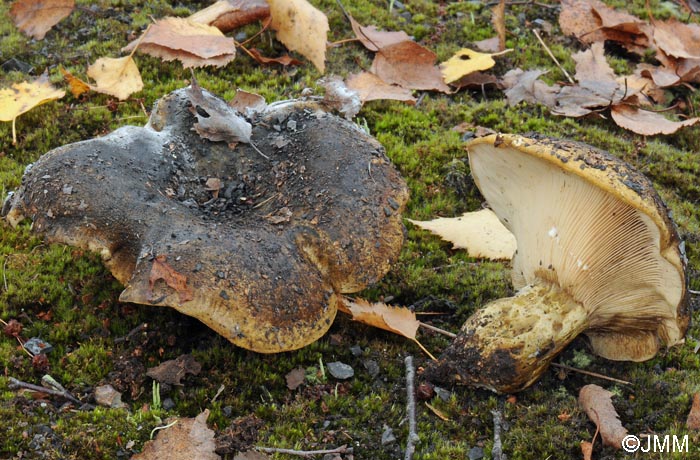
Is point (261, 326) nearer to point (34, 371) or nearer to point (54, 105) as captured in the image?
point (34, 371)

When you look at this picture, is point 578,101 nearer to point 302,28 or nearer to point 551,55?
point 551,55

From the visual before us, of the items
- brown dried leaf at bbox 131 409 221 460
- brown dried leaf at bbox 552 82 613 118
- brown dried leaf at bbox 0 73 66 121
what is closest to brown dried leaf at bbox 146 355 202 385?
brown dried leaf at bbox 131 409 221 460

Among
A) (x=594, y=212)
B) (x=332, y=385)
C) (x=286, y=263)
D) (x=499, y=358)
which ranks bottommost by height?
(x=332, y=385)

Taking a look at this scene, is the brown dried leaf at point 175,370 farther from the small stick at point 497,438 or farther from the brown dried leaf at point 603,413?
the brown dried leaf at point 603,413

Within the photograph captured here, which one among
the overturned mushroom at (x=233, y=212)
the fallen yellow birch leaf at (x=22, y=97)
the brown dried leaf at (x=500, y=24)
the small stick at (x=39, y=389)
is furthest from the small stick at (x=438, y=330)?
the brown dried leaf at (x=500, y=24)

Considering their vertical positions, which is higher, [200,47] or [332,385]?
[200,47]

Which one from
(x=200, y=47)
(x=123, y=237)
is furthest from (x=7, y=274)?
(x=200, y=47)

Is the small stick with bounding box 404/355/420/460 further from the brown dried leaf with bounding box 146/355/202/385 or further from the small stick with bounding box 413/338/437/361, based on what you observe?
the brown dried leaf with bounding box 146/355/202/385
